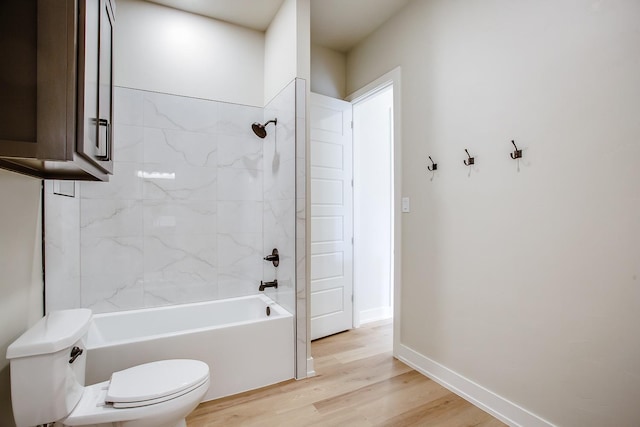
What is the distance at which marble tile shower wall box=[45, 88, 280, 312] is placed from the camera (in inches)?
89.5

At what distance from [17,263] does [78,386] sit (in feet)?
1.97

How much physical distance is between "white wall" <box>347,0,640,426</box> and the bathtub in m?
1.07

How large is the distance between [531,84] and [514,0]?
0.51m

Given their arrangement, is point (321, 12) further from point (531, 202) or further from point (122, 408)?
point (122, 408)

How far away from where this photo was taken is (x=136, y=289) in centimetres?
238

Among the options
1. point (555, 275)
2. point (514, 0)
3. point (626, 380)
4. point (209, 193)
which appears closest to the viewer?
point (626, 380)

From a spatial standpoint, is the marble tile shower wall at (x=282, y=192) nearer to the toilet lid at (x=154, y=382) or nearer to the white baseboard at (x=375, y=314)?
the toilet lid at (x=154, y=382)

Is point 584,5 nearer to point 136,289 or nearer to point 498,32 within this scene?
point 498,32

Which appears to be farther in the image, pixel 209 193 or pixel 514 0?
pixel 209 193

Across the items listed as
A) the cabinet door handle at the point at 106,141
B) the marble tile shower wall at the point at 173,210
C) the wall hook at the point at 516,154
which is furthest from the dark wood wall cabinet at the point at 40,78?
the wall hook at the point at 516,154

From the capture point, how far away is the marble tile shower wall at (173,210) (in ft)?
7.46

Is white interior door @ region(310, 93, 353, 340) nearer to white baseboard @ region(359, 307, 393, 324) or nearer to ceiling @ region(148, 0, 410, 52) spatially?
white baseboard @ region(359, 307, 393, 324)

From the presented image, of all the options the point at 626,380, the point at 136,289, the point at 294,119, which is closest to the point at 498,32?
the point at 294,119

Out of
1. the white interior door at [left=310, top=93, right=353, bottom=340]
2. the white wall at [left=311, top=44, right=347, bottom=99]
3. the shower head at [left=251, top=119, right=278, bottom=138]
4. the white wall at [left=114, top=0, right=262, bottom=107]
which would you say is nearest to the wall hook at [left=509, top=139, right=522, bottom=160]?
the white interior door at [left=310, top=93, right=353, bottom=340]
